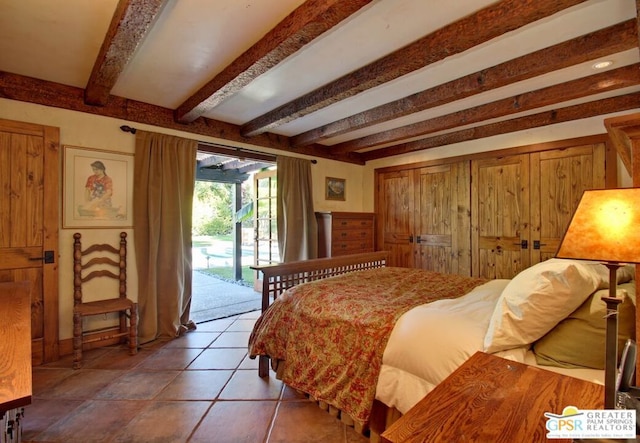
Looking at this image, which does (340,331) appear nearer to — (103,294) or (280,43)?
(280,43)

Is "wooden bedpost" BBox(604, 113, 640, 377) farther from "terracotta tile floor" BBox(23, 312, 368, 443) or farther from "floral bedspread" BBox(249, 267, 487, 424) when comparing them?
"terracotta tile floor" BBox(23, 312, 368, 443)

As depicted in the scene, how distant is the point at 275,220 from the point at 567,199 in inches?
144

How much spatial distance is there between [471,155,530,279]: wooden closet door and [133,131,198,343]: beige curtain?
3606mm

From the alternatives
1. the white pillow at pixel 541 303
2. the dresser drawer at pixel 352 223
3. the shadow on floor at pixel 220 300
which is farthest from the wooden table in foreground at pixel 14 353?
the dresser drawer at pixel 352 223

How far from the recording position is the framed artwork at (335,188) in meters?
5.00

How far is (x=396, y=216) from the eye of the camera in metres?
5.04

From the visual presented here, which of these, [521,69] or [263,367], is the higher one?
[521,69]

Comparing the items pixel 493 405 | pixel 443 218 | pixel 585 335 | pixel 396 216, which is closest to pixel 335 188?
pixel 396 216

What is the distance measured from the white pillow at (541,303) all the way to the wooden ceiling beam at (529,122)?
270cm

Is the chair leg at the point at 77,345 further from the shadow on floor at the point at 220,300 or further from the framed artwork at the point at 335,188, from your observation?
the framed artwork at the point at 335,188

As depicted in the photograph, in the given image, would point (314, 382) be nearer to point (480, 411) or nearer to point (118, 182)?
point (480, 411)

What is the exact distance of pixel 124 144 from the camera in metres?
3.12

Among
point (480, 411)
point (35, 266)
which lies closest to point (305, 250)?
point (35, 266)

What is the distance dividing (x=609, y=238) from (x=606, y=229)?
23mm
